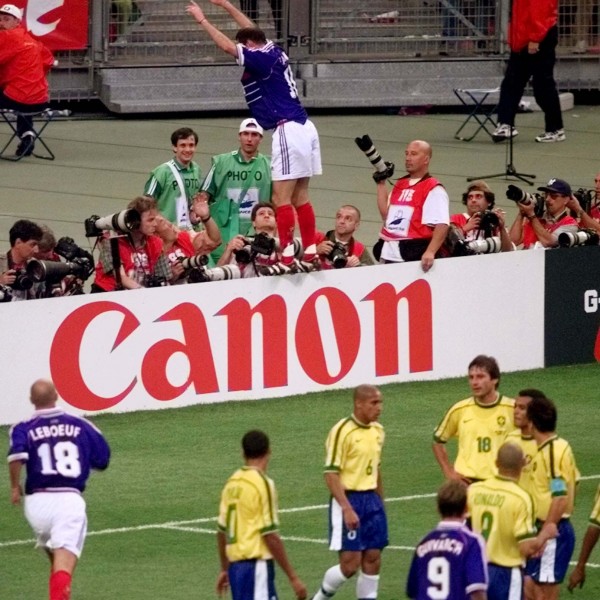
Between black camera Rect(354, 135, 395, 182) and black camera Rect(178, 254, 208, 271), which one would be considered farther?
black camera Rect(354, 135, 395, 182)

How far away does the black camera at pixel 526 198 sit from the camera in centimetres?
1712

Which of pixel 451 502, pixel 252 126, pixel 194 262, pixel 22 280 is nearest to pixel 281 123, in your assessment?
pixel 252 126

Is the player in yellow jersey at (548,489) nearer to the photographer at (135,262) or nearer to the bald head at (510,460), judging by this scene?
the bald head at (510,460)

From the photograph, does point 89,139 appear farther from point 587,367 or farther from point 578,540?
point 578,540

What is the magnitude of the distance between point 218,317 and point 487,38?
1238cm

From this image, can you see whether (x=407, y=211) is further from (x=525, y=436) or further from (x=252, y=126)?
(x=525, y=436)

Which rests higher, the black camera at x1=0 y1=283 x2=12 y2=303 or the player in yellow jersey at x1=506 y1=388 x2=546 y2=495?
the black camera at x1=0 y1=283 x2=12 y2=303

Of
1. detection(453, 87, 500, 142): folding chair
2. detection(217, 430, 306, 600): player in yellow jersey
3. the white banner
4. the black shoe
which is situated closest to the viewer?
detection(217, 430, 306, 600): player in yellow jersey

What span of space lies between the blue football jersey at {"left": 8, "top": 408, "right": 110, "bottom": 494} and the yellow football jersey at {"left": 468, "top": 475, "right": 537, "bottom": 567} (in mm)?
2221

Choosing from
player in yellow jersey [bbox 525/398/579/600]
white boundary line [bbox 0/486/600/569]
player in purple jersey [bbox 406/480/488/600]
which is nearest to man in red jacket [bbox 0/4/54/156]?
white boundary line [bbox 0/486/600/569]

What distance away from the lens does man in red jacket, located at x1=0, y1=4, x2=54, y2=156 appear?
22047mm

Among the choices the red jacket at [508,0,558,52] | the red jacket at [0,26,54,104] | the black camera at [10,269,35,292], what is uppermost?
the red jacket at [508,0,558,52]

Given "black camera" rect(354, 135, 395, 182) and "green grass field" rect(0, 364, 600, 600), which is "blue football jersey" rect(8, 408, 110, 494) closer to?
"green grass field" rect(0, 364, 600, 600)

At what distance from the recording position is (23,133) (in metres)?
23.1
